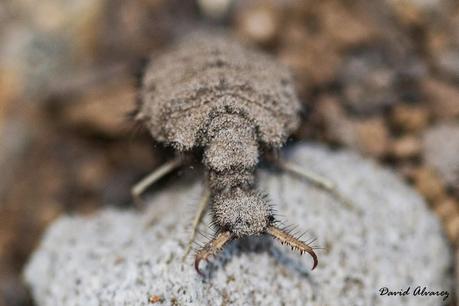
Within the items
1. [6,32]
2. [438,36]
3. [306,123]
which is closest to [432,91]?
[438,36]

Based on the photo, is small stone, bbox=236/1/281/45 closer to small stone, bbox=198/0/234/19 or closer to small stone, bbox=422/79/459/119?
small stone, bbox=198/0/234/19

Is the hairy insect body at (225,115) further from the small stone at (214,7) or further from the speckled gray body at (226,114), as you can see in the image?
the small stone at (214,7)

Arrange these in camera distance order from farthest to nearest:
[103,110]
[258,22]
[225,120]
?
[258,22], [103,110], [225,120]

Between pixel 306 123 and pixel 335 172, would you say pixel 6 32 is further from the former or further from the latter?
pixel 335 172

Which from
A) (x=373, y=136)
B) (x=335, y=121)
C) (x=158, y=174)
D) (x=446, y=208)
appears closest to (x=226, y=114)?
(x=158, y=174)

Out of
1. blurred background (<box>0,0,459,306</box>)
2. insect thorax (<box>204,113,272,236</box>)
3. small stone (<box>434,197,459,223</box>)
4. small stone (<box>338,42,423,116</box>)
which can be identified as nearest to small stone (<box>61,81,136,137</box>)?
blurred background (<box>0,0,459,306</box>)

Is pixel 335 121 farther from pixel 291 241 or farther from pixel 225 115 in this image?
pixel 291 241
